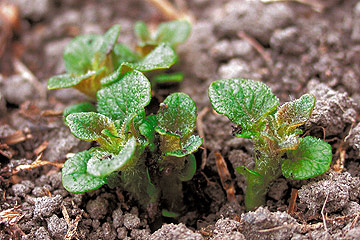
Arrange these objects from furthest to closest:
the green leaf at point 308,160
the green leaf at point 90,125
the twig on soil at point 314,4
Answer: the twig on soil at point 314,4 → the green leaf at point 90,125 → the green leaf at point 308,160

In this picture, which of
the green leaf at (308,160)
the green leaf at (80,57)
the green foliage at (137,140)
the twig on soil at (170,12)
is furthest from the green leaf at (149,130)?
the twig on soil at (170,12)

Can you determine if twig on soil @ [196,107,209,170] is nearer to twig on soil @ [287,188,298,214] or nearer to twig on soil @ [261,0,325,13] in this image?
twig on soil @ [287,188,298,214]

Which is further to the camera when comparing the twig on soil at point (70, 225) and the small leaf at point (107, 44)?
the small leaf at point (107, 44)

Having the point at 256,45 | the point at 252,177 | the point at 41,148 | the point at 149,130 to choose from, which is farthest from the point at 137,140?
the point at 256,45

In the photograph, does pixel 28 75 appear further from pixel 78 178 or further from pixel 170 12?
pixel 78 178

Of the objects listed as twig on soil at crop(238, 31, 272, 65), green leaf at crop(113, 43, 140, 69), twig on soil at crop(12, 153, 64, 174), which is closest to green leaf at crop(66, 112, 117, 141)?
twig on soil at crop(12, 153, 64, 174)

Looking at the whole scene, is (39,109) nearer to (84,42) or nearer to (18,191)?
(84,42)

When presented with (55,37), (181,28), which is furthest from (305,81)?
(55,37)

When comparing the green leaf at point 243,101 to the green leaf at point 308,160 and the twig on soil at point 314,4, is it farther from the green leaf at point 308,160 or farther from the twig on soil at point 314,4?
the twig on soil at point 314,4
